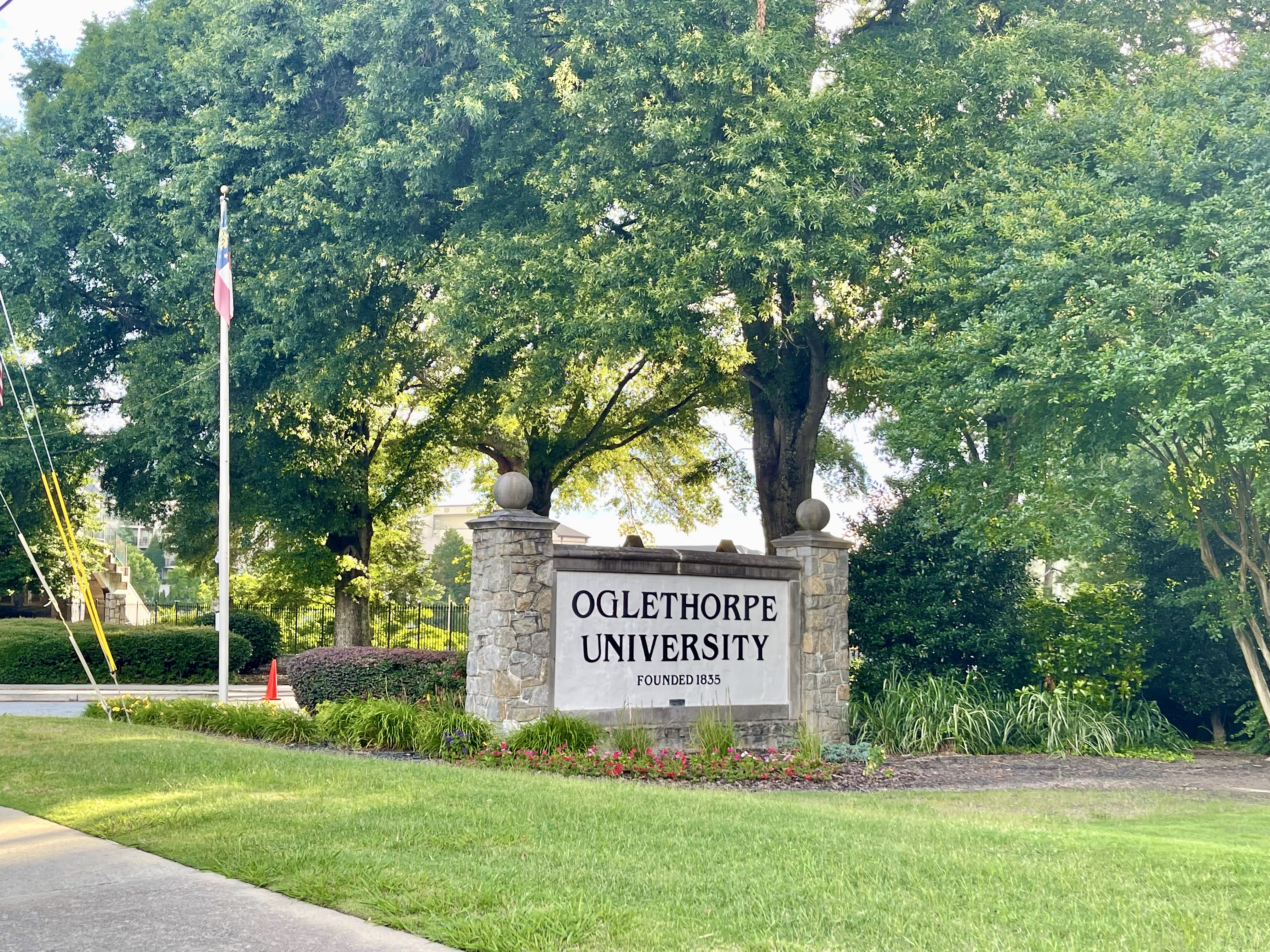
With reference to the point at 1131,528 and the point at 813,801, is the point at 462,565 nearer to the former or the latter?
the point at 1131,528

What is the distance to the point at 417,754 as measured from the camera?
38.8 feet

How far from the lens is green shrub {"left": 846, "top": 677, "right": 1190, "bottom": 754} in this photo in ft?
47.5

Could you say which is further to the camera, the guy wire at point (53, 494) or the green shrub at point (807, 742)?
the guy wire at point (53, 494)

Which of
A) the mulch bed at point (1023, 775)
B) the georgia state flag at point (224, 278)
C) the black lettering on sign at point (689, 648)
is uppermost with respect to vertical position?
the georgia state flag at point (224, 278)

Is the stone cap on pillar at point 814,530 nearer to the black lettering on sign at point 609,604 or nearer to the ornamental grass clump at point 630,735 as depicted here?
the black lettering on sign at point 609,604

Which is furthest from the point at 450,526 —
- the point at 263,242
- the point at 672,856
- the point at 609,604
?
the point at 672,856

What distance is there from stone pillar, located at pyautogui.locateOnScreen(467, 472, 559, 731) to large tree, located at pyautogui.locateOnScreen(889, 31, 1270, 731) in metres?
5.62

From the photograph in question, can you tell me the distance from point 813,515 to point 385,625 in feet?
70.7

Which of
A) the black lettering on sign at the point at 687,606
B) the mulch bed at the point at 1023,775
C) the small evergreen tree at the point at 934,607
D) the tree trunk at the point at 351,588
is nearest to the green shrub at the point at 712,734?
the mulch bed at the point at 1023,775

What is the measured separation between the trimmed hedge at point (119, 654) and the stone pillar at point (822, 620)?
16.6 meters

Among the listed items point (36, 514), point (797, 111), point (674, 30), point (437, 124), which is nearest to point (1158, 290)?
point (797, 111)

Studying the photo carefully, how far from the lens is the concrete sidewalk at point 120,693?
Answer: 20781mm

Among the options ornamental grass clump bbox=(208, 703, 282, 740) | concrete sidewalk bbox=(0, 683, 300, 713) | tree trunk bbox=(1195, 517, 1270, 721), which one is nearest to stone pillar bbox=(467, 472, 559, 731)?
ornamental grass clump bbox=(208, 703, 282, 740)

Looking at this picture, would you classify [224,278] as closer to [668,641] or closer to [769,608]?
[668,641]
